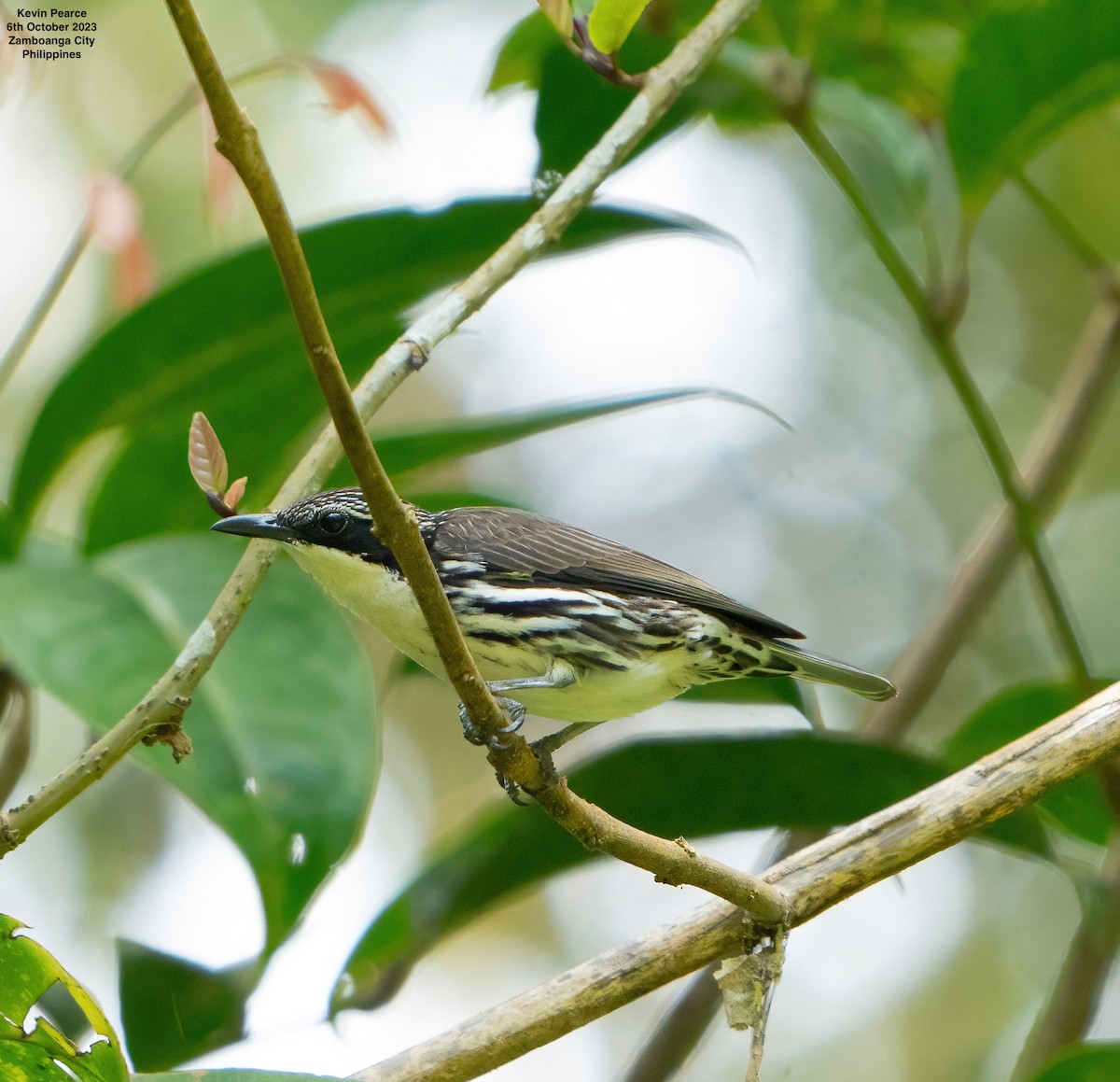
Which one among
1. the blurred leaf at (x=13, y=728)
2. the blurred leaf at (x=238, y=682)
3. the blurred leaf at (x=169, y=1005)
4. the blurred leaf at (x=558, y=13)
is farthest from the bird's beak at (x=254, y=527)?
the blurred leaf at (x=558, y=13)

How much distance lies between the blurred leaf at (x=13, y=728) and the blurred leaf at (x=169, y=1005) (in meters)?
0.54

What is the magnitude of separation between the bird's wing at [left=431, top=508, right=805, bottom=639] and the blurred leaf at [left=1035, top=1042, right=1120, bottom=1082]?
3.70ft

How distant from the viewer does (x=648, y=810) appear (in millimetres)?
3402

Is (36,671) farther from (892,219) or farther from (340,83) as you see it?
(892,219)

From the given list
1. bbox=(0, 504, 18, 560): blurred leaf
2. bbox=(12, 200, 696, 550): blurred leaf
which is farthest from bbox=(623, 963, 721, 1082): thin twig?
bbox=(0, 504, 18, 560): blurred leaf

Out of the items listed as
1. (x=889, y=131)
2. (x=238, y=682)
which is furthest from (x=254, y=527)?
(x=889, y=131)

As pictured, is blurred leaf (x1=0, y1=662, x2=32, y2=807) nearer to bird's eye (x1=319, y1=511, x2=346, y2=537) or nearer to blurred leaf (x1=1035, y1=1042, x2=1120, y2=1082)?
bird's eye (x1=319, y1=511, x2=346, y2=537)

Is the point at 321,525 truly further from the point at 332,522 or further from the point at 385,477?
the point at 385,477

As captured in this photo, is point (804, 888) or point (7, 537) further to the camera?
point (7, 537)

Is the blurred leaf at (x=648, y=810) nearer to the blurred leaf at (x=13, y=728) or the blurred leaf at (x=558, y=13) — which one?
the blurred leaf at (x=13, y=728)

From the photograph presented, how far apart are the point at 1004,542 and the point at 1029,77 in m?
1.51

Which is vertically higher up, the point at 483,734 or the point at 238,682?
the point at 238,682

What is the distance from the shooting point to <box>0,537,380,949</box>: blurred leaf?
2.83 meters

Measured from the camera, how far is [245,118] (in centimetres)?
158
